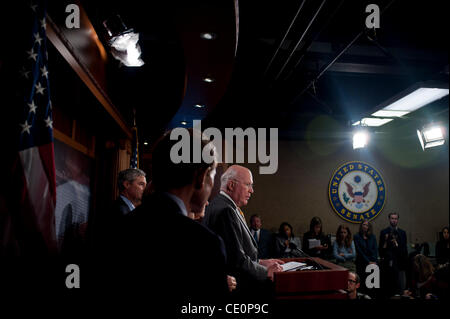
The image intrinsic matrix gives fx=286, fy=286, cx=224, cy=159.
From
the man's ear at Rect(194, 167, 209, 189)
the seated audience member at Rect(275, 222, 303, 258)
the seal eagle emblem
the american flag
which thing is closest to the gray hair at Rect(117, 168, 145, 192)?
the american flag

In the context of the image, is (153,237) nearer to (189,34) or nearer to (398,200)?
(189,34)

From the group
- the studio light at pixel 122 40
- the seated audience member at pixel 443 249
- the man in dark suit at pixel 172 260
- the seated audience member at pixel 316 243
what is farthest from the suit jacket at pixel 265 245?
the man in dark suit at pixel 172 260

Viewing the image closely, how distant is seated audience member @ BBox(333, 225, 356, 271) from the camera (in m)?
5.15

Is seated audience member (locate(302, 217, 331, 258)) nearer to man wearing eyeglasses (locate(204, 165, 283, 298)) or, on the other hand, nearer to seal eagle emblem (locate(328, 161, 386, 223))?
seal eagle emblem (locate(328, 161, 386, 223))

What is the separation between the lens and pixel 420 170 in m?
6.97

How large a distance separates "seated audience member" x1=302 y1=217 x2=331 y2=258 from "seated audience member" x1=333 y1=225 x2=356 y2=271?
7.5 inches

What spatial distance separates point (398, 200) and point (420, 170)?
960 millimetres

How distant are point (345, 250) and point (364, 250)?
0.33m

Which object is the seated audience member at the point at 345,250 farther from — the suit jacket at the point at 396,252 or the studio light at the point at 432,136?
the studio light at the point at 432,136

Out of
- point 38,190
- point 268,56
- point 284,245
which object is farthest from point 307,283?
point 284,245

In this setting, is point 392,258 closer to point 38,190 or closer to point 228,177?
point 228,177

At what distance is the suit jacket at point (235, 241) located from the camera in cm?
185

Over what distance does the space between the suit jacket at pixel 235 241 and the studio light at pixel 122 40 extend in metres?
1.75
